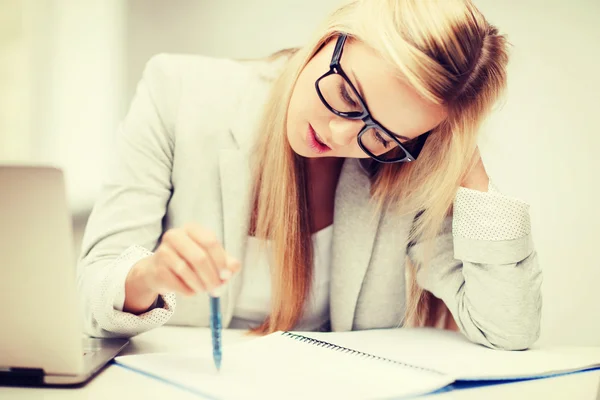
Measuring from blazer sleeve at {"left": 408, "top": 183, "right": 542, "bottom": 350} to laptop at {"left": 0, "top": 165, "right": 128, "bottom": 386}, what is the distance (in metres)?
0.65

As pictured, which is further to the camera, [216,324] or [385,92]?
[385,92]

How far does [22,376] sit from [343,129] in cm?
54

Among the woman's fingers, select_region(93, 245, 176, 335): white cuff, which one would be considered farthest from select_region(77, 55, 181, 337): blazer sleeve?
the woman's fingers

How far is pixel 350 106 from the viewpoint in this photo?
86 cm

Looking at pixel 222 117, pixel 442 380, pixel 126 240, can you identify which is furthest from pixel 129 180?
pixel 442 380

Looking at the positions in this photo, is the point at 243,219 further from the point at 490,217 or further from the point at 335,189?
the point at 490,217

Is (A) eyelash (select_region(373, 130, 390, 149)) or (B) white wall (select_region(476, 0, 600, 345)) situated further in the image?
(B) white wall (select_region(476, 0, 600, 345))

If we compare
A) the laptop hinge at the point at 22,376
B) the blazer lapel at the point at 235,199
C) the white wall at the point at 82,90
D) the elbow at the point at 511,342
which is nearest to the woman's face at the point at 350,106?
the blazer lapel at the point at 235,199

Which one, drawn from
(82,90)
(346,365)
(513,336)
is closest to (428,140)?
(513,336)

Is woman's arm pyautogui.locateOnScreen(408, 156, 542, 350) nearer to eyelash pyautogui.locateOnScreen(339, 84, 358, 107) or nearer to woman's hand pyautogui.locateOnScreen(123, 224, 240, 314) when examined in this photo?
eyelash pyautogui.locateOnScreen(339, 84, 358, 107)

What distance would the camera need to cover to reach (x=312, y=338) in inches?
33.6

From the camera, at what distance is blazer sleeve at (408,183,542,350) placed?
952 mm

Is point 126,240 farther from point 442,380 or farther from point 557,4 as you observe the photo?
point 557,4

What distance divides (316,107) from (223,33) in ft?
2.76
